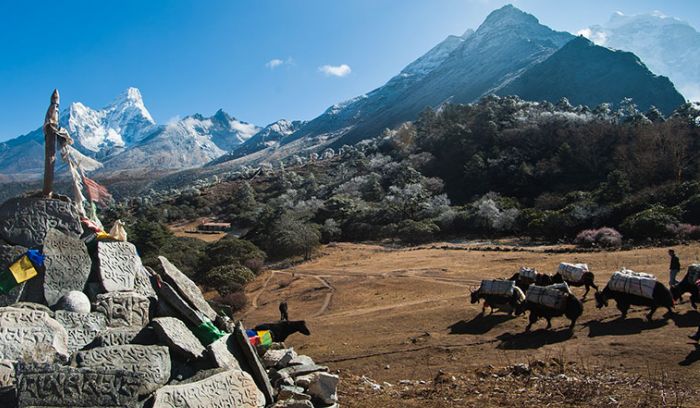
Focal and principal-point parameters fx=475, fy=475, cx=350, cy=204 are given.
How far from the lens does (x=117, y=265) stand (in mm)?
7934

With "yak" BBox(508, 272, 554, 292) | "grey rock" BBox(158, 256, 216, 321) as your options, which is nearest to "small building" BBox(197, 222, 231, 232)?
"yak" BBox(508, 272, 554, 292)

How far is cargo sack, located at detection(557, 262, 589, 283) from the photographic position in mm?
15828

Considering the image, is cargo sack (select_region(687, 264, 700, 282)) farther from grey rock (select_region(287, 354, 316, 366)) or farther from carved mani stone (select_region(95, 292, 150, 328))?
carved mani stone (select_region(95, 292, 150, 328))

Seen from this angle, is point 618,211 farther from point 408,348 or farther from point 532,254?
point 408,348

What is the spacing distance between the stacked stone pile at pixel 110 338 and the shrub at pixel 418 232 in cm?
3260

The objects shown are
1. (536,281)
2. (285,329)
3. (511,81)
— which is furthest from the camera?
(511,81)

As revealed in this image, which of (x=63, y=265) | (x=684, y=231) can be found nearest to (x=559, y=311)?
(x=63, y=265)

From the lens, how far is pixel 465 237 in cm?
3994

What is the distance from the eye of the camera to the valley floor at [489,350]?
7.85 m

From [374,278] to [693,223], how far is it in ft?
62.5

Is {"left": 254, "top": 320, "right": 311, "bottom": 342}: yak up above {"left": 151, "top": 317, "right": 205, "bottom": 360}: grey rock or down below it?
below

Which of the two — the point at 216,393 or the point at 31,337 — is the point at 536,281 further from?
the point at 31,337

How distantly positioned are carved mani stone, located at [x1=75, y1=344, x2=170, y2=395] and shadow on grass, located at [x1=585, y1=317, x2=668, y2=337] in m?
9.60

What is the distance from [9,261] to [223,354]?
3457mm
